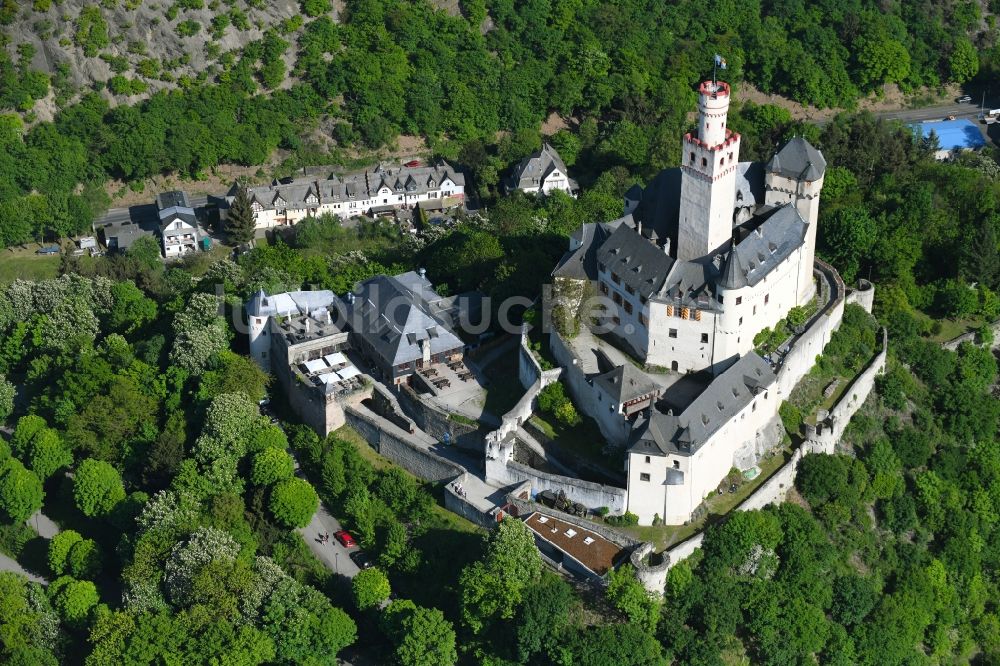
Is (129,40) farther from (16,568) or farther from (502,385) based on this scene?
(502,385)

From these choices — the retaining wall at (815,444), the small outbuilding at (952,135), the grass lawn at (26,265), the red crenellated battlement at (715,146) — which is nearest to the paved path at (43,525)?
the grass lawn at (26,265)

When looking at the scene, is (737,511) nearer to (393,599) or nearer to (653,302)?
(653,302)

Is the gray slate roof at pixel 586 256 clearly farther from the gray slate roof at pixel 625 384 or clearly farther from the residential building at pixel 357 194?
the residential building at pixel 357 194

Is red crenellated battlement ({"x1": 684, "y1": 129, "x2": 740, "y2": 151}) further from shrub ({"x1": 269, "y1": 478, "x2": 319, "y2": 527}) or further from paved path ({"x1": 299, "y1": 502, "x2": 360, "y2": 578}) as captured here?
paved path ({"x1": 299, "y1": 502, "x2": 360, "y2": 578})

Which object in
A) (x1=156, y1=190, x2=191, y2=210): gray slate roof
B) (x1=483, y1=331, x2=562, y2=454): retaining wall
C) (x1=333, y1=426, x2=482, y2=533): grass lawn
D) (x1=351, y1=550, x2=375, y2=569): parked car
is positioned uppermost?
(x1=483, y1=331, x2=562, y2=454): retaining wall

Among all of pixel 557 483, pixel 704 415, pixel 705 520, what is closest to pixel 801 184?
pixel 704 415

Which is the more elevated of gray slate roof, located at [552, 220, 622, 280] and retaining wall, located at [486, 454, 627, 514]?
gray slate roof, located at [552, 220, 622, 280]

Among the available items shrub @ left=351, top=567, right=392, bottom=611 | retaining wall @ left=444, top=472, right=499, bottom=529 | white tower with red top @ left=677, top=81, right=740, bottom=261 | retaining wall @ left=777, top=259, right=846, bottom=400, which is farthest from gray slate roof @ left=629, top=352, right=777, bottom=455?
shrub @ left=351, top=567, right=392, bottom=611
